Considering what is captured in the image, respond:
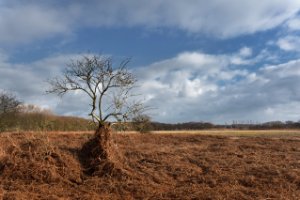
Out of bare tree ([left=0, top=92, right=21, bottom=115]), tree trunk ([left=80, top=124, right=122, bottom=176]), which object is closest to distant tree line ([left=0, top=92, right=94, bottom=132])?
bare tree ([left=0, top=92, right=21, bottom=115])

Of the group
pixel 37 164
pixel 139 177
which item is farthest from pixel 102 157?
pixel 37 164

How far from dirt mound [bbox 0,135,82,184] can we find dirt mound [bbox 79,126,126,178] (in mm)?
439

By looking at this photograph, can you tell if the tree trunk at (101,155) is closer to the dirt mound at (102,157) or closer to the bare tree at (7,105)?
the dirt mound at (102,157)

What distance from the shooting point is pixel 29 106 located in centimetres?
4831

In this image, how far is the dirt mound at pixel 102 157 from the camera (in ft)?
41.2

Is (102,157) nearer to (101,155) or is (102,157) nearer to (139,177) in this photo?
(101,155)

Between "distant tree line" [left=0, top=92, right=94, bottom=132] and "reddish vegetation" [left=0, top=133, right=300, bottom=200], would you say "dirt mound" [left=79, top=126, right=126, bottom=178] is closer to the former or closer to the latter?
"reddish vegetation" [left=0, top=133, right=300, bottom=200]

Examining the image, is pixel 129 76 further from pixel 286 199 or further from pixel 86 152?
pixel 286 199

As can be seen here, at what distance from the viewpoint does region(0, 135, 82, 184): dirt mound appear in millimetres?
11938

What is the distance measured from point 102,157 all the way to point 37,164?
2003 millimetres

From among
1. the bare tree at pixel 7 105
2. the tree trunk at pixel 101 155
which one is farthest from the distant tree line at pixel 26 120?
the tree trunk at pixel 101 155

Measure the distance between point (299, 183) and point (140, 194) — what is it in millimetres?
4580

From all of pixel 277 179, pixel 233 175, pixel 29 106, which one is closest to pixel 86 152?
pixel 233 175

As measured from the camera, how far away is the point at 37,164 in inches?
482
